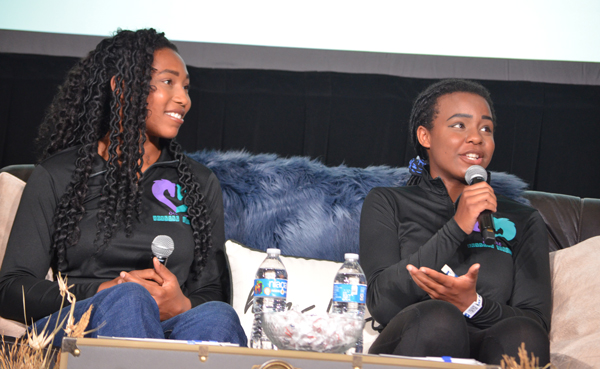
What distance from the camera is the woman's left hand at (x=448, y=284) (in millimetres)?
1305

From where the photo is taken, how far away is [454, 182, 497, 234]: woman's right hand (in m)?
1.37

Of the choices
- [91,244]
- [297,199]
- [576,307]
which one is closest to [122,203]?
[91,244]

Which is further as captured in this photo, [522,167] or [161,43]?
[522,167]

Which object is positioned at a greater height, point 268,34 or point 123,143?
point 268,34

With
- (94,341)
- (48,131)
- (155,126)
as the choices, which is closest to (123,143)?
(155,126)

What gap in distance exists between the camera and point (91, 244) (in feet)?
5.12

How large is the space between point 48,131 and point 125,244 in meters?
0.52

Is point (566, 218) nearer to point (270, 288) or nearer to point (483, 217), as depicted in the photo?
point (483, 217)

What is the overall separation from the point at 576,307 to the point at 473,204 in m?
0.50

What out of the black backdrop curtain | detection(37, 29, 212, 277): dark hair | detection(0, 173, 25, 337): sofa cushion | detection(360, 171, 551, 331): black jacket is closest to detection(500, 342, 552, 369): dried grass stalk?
detection(360, 171, 551, 331): black jacket

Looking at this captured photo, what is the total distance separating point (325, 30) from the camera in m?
2.84

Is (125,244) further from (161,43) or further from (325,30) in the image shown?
(325,30)

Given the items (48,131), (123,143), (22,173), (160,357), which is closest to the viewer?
(160,357)

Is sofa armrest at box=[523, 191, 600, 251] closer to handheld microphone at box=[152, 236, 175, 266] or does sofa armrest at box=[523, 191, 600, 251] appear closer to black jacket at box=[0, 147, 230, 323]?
black jacket at box=[0, 147, 230, 323]
